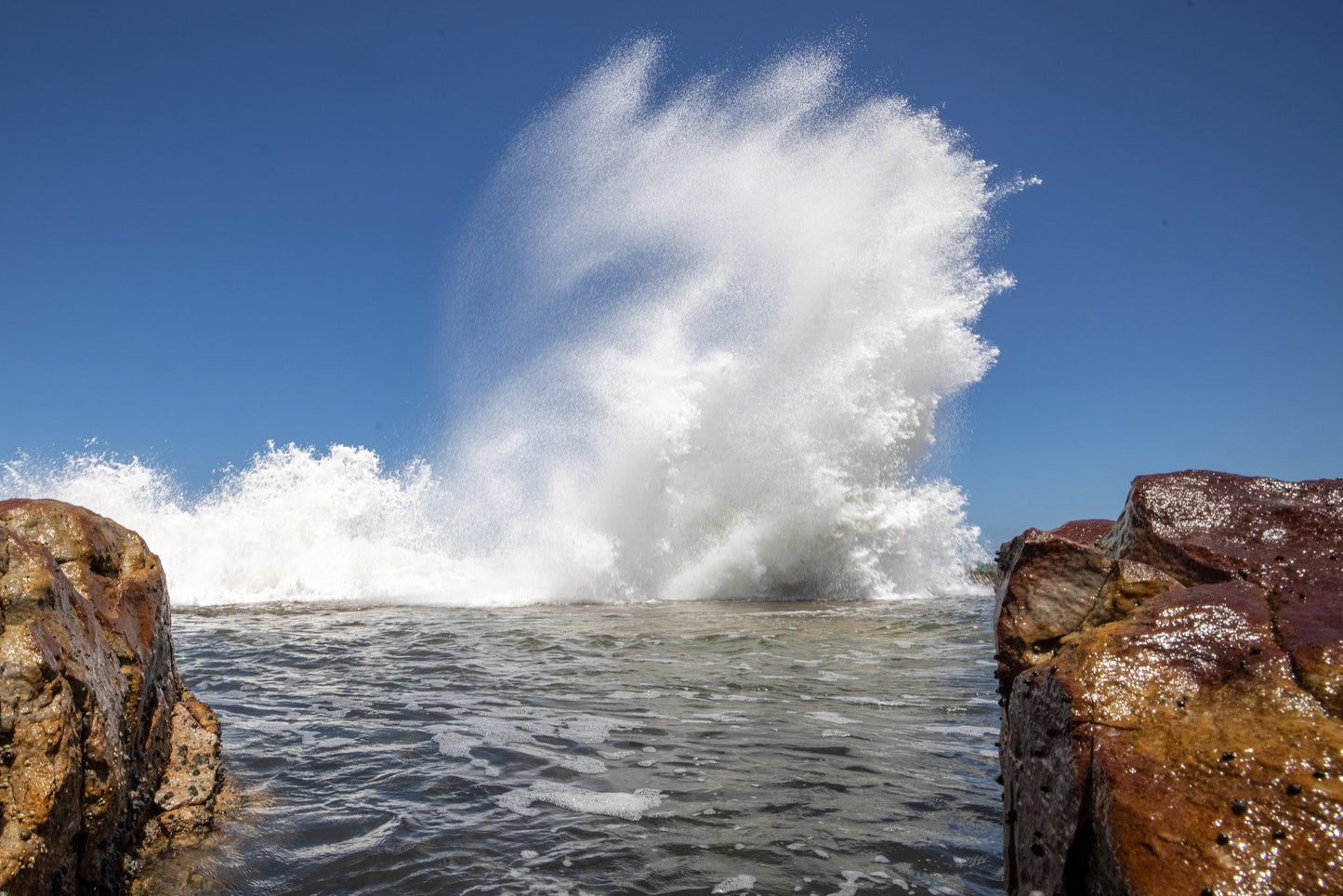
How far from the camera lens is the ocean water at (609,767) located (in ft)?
11.4

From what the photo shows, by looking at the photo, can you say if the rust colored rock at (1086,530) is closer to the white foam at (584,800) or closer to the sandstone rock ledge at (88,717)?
the white foam at (584,800)

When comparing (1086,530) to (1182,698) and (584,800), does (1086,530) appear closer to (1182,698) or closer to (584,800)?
(1182,698)

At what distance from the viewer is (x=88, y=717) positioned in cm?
292

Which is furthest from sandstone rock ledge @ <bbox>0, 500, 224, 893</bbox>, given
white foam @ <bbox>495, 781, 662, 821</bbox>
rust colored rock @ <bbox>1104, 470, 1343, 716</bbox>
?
rust colored rock @ <bbox>1104, 470, 1343, 716</bbox>

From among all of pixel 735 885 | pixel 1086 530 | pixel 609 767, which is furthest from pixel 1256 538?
pixel 609 767

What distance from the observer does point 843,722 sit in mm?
5848

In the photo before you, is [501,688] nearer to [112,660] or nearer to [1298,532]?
[112,660]

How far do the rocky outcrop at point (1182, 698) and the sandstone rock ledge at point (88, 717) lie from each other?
3205 millimetres

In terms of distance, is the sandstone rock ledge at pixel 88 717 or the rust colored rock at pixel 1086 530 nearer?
the sandstone rock ledge at pixel 88 717

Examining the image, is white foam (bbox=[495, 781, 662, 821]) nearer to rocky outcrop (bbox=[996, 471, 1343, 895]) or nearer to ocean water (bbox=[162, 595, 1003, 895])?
ocean water (bbox=[162, 595, 1003, 895])

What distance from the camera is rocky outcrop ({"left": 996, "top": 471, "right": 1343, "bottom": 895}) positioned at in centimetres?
203

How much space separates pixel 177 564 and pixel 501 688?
17.3m

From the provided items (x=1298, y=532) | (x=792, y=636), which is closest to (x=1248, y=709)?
(x=1298, y=532)

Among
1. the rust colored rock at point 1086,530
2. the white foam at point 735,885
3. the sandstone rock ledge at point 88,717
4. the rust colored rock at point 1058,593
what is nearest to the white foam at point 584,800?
the white foam at point 735,885
